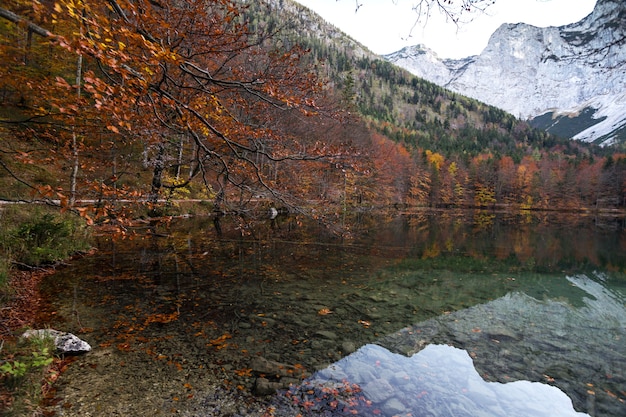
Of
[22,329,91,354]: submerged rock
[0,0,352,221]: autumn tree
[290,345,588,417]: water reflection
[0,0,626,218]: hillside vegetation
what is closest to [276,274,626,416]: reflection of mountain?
[290,345,588,417]: water reflection

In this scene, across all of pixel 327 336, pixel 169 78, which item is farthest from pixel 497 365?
pixel 169 78

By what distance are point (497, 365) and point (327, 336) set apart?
357 cm

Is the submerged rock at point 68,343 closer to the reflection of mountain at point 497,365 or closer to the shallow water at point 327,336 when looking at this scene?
the shallow water at point 327,336

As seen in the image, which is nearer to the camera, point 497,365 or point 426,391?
point 426,391

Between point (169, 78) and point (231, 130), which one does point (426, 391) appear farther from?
point (231, 130)

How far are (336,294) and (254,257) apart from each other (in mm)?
5467

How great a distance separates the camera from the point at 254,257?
47.4ft

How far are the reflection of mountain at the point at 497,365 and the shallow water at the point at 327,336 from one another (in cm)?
3

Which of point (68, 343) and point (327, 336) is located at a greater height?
point (68, 343)

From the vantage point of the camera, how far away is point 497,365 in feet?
22.0

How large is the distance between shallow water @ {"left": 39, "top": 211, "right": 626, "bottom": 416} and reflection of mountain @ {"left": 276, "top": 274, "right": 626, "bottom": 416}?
3cm

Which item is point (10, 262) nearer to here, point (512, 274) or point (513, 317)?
point (513, 317)

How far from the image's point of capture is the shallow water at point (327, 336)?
16.9 feet

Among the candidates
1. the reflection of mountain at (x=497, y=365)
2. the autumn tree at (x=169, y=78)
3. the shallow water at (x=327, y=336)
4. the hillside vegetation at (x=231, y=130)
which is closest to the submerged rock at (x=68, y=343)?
→ the shallow water at (x=327, y=336)
